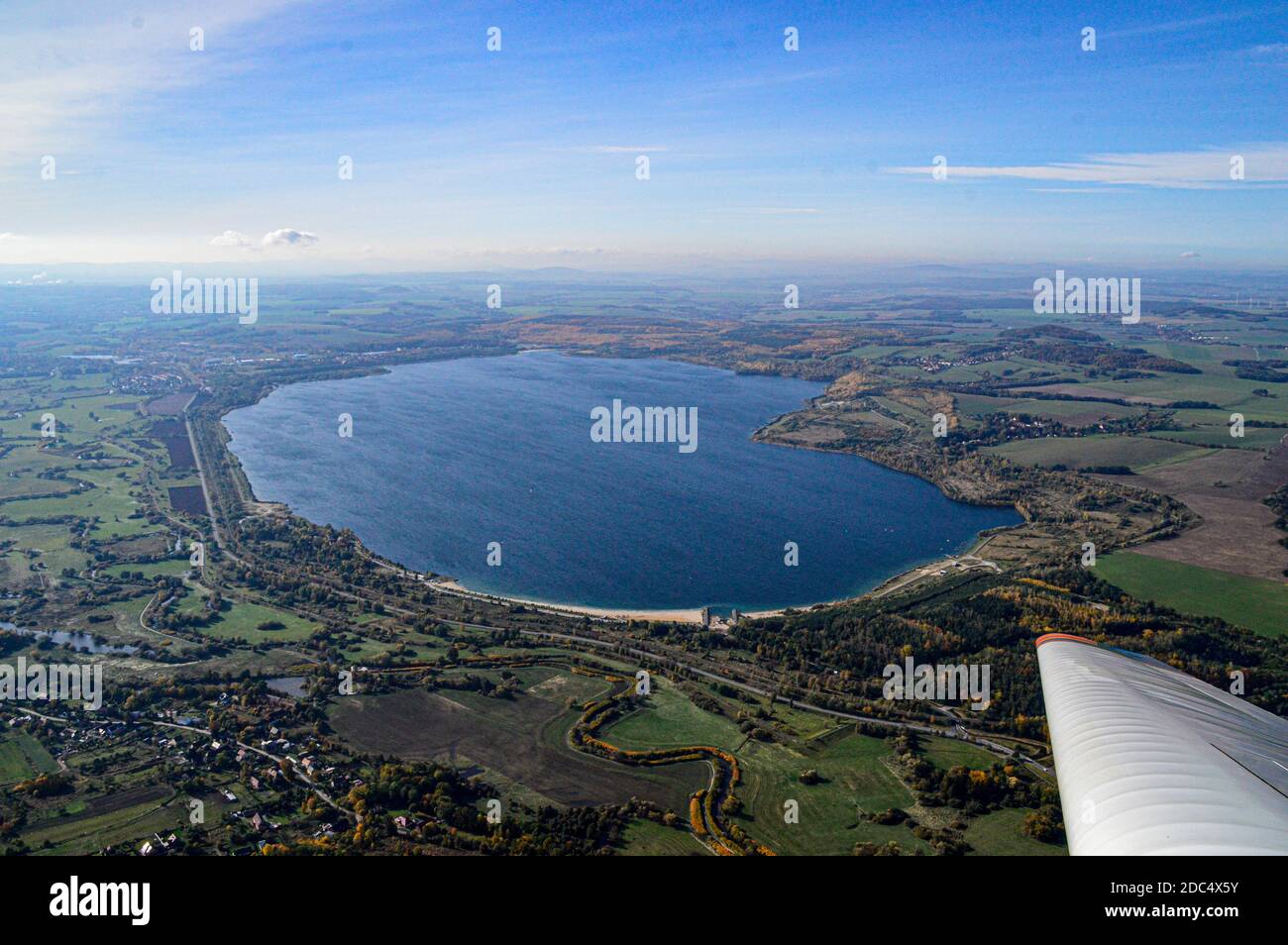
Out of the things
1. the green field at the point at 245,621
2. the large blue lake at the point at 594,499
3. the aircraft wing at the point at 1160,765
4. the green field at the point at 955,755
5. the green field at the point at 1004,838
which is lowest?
the green field at the point at 1004,838

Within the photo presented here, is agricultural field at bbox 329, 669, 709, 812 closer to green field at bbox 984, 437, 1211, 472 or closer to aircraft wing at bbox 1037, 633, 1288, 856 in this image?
aircraft wing at bbox 1037, 633, 1288, 856

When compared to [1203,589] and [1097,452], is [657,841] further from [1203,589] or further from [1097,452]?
[1097,452]

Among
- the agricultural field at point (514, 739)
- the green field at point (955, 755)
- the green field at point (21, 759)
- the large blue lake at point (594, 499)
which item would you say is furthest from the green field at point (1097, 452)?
the green field at point (21, 759)

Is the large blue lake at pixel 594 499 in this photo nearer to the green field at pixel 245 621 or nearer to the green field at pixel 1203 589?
the green field at pixel 245 621

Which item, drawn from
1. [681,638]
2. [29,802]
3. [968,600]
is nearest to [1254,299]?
[968,600]

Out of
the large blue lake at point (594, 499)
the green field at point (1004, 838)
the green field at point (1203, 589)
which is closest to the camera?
the green field at point (1004, 838)

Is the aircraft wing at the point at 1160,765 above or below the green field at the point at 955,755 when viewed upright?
above

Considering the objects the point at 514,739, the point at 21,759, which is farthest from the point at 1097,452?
the point at 21,759

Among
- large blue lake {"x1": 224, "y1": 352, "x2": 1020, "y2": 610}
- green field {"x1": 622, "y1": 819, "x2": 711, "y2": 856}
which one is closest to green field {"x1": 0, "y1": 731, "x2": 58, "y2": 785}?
green field {"x1": 622, "y1": 819, "x2": 711, "y2": 856}

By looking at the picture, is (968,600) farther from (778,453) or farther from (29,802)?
(29,802)
